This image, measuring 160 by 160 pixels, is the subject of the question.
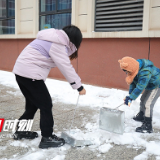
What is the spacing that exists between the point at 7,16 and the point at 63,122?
7646 millimetres

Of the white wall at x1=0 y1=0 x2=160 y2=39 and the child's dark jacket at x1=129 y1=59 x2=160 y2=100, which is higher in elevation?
the white wall at x1=0 y1=0 x2=160 y2=39

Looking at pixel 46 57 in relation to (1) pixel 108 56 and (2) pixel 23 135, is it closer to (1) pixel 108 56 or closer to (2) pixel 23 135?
(2) pixel 23 135

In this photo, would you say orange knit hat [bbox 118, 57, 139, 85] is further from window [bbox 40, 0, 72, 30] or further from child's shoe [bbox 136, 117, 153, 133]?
window [bbox 40, 0, 72, 30]

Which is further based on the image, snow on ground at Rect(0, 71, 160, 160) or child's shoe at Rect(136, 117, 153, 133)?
child's shoe at Rect(136, 117, 153, 133)

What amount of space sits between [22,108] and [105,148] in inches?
97.4

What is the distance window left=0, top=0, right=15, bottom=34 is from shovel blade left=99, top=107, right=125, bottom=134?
7598 mm

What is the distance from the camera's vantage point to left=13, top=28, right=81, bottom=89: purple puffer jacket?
9.44ft

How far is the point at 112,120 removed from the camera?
3.50 m

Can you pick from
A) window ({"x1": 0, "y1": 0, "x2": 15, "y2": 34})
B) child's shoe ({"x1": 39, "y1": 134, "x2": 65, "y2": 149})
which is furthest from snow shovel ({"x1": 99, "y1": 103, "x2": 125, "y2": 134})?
window ({"x1": 0, "y1": 0, "x2": 15, "y2": 34})

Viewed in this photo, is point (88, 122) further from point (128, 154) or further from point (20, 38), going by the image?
point (20, 38)

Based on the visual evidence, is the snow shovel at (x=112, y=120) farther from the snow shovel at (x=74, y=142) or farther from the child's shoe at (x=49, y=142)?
the child's shoe at (x=49, y=142)

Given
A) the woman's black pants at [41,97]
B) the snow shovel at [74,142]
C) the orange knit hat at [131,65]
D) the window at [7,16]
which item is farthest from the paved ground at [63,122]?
the window at [7,16]

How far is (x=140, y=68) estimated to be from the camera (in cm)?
356

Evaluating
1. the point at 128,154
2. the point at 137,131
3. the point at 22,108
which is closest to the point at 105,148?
the point at 128,154
